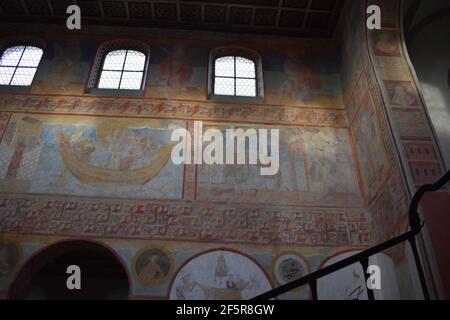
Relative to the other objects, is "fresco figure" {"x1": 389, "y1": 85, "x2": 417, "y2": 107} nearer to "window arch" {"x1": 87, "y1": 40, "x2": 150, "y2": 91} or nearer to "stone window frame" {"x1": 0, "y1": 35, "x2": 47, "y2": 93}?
"window arch" {"x1": 87, "y1": 40, "x2": 150, "y2": 91}

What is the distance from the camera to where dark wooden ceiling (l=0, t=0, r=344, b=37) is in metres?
11.7

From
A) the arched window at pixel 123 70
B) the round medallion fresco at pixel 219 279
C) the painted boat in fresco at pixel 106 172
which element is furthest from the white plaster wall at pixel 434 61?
the arched window at pixel 123 70

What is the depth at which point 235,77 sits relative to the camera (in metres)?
11.3

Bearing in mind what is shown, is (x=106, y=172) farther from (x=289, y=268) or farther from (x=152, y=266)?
(x=289, y=268)

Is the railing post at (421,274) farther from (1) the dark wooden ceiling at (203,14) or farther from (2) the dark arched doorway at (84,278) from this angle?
(1) the dark wooden ceiling at (203,14)

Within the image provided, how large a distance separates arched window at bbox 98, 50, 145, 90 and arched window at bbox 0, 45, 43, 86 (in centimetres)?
173

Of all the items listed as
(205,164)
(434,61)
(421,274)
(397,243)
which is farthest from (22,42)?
(421,274)

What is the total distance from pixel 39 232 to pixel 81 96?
3.66 m

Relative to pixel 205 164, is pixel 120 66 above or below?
above

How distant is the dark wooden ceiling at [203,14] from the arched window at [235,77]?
3.48ft

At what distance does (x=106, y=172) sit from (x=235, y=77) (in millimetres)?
4302

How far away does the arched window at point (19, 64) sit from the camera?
10.7 meters
